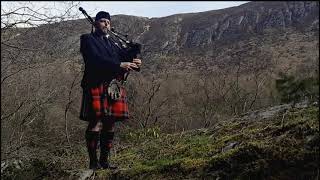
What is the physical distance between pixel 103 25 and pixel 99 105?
843 mm

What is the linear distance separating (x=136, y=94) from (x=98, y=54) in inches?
606

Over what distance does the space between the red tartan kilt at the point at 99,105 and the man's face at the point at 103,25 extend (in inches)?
23.8

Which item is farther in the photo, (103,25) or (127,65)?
(103,25)

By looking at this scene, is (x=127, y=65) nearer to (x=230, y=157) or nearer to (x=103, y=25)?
(x=103, y=25)

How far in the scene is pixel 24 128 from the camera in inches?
418

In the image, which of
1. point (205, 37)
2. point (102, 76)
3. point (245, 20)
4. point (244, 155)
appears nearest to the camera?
point (244, 155)

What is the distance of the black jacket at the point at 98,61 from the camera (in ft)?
17.5

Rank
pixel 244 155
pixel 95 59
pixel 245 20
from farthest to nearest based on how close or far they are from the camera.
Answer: pixel 245 20
pixel 95 59
pixel 244 155

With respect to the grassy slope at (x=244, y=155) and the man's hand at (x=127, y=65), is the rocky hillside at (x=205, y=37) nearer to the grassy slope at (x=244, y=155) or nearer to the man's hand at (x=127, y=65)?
the grassy slope at (x=244, y=155)

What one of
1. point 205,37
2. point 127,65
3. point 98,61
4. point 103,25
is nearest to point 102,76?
point 98,61

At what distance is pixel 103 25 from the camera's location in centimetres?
548

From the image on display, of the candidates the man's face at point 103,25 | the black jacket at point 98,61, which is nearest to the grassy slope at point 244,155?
the black jacket at point 98,61

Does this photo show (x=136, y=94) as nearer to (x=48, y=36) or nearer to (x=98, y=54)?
(x=48, y=36)

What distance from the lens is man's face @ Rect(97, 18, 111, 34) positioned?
5.45 m
